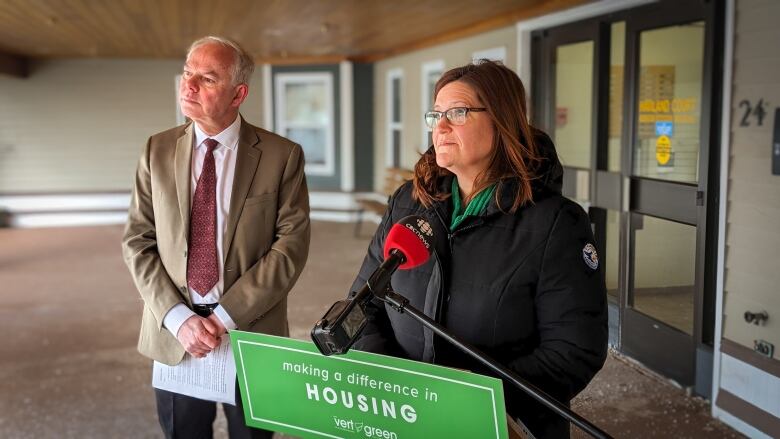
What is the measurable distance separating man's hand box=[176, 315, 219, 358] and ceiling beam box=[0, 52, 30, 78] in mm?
10075

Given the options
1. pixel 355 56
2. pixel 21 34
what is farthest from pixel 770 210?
pixel 355 56

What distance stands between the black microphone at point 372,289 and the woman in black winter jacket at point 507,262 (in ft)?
0.77

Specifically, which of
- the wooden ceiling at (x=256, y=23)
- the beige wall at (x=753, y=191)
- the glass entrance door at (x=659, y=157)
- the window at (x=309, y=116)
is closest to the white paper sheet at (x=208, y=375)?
the glass entrance door at (x=659, y=157)

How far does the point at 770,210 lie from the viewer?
3445mm

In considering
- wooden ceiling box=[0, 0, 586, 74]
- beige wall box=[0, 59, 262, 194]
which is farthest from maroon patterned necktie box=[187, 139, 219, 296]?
beige wall box=[0, 59, 262, 194]

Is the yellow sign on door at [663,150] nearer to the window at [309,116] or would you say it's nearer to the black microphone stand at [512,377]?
the black microphone stand at [512,377]

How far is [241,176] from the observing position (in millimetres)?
2244

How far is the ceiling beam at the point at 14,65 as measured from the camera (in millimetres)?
10841

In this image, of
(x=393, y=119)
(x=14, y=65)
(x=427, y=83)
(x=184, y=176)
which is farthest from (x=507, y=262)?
(x=14, y=65)

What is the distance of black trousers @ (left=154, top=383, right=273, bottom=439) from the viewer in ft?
7.75

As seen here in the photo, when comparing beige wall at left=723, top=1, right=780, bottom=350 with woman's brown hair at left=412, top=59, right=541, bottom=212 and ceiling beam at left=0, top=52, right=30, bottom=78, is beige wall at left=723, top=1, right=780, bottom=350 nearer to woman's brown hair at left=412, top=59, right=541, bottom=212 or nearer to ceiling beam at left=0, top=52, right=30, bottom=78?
woman's brown hair at left=412, top=59, right=541, bottom=212

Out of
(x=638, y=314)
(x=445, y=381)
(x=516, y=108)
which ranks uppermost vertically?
(x=516, y=108)

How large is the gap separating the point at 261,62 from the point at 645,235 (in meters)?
9.70

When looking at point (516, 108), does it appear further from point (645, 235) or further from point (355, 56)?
point (355, 56)
